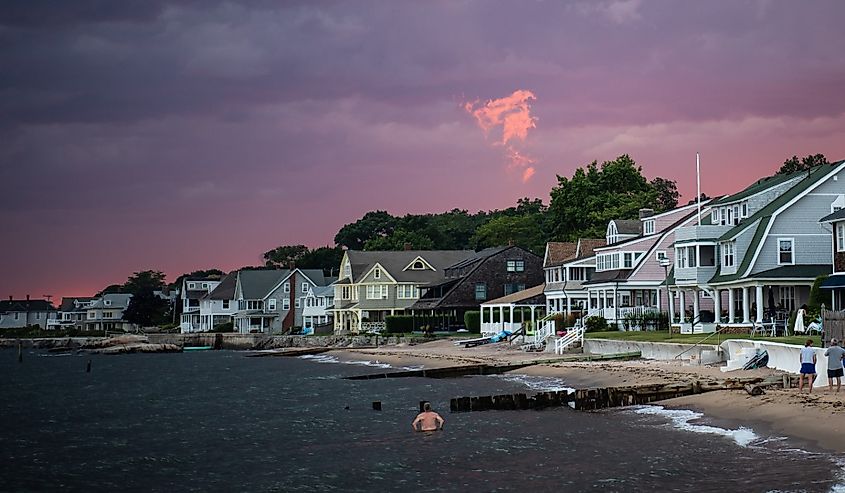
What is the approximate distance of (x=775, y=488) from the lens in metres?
20.4

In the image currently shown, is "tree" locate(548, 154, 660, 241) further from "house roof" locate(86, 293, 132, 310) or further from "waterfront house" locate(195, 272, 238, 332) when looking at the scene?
"house roof" locate(86, 293, 132, 310)

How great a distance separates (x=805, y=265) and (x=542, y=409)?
26.2 meters

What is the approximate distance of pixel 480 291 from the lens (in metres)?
102

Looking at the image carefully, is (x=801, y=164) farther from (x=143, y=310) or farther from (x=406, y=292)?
(x=143, y=310)

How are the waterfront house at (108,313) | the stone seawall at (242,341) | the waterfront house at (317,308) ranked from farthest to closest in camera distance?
the waterfront house at (108,313) < the waterfront house at (317,308) < the stone seawall at (242,341)

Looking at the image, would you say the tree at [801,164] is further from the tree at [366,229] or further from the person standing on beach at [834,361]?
the tree at [366,229]

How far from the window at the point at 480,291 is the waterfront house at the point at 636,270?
80.4ft

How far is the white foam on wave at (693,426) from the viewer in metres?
26.7

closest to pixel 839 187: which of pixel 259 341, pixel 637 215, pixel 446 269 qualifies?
pixel 637 215

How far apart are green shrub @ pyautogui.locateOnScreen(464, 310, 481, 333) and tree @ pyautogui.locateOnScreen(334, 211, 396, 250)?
98.1 m

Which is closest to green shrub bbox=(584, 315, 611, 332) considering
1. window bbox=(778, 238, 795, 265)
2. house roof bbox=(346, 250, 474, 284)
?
window bbox=(778, 238, 795, 265)

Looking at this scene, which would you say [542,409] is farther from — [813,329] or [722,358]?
[813,329]

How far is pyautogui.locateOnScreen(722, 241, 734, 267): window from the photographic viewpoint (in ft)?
193

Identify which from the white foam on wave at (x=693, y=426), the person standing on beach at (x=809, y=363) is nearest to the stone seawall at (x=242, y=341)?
the white foam on wave at (x=693, y=426)
